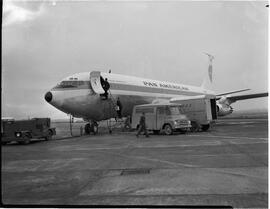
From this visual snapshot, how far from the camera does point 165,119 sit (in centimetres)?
1820

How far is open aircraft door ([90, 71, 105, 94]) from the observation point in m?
19.0

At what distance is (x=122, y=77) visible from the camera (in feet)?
71.6

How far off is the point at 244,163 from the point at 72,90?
41.8ft

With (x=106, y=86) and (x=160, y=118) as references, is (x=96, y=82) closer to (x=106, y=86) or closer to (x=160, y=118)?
(x=106, y=86)

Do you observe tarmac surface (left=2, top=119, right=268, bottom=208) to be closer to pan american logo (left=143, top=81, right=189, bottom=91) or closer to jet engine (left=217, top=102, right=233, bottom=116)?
pan american logo (left=143, top=81, right=189, bottom=91)

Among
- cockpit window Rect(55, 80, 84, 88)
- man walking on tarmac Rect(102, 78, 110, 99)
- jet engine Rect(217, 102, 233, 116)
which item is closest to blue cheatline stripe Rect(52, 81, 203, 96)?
cockpit window Rect(55, 80, 84, 88)

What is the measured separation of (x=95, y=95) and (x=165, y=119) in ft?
14.2

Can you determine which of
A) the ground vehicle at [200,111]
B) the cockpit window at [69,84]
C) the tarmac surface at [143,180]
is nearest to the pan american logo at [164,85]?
the ground vehicle at [200,111]

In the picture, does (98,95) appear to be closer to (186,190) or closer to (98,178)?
(98,178)

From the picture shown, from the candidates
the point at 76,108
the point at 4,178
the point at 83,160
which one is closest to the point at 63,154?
the point at 83,160

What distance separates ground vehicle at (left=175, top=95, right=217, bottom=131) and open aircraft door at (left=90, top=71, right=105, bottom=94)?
→ 16.9 feet

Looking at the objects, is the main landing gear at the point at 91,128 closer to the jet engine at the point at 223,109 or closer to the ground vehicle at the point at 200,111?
the ground vehicle at the point at 200,111

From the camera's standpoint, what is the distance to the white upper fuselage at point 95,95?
18.1 metres

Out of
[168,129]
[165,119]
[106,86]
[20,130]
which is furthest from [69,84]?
A: [168,129]
